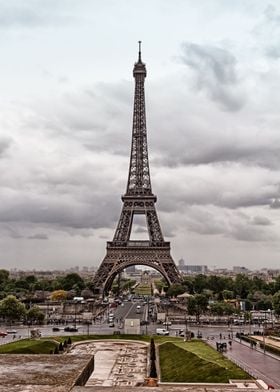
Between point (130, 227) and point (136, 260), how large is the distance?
7553mm

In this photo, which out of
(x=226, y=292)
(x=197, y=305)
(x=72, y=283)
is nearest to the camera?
(x=197, y=305)

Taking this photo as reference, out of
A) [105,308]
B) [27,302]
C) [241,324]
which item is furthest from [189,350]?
[27,302]

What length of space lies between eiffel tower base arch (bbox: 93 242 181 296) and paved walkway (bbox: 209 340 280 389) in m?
→ 49.1

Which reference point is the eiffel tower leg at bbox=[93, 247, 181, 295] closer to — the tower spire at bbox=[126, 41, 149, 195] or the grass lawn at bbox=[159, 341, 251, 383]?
the tower spire at bbox=[126, 41, 149, 195]

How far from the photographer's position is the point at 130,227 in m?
106

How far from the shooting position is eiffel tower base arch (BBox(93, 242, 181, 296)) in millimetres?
101438

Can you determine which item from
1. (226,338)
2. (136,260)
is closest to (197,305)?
(136,260)

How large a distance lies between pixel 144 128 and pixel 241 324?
45571 mm

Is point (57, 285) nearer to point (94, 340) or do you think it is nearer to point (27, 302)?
point (27, 302)

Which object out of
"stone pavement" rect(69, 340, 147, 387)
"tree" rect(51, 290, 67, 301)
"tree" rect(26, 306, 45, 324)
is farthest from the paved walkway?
"tree" rect(51, 290, 67, 301)

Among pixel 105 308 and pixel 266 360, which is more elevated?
pixel 105 308

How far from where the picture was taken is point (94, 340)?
2168 inches

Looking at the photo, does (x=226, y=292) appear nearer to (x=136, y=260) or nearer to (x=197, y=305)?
(x=136, y=260)

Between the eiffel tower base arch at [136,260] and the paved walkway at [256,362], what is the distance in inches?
1934
